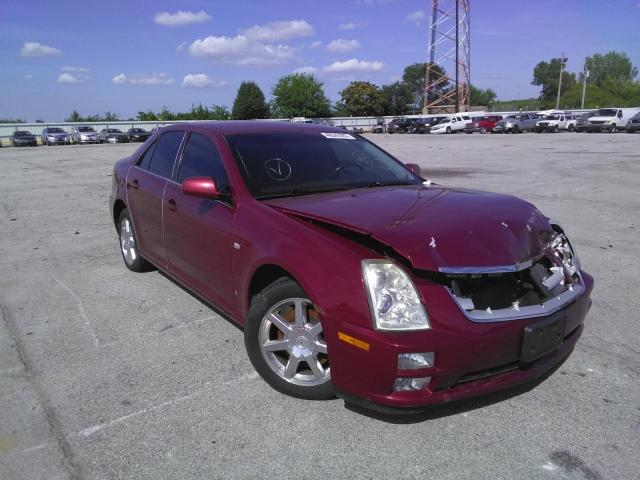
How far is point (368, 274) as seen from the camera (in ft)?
8.26

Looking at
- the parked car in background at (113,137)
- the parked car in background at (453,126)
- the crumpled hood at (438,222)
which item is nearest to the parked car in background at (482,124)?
the parked car in background at (453,126)

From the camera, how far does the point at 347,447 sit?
2.59 meters

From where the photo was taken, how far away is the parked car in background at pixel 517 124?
144 feet

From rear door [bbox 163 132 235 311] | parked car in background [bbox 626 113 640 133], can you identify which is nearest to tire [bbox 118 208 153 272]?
rear door [bbox 163 132 235 311]

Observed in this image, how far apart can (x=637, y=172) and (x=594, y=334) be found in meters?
11.8

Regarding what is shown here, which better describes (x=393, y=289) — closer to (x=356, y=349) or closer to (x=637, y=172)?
(x=356, y=349)

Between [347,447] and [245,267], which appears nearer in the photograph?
[347,447]

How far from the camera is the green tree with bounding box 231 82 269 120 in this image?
7819cm

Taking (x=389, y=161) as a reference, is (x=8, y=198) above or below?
below

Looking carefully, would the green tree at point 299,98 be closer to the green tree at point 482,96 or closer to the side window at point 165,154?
the green tree at point 482,96

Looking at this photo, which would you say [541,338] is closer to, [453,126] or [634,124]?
[634,124]

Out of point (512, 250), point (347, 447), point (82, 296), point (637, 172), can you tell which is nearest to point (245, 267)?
point (347, 447)

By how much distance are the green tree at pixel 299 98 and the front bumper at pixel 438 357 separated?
8204 centimetres

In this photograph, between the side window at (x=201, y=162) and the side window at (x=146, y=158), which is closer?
the side window at (x=201, y=162)
